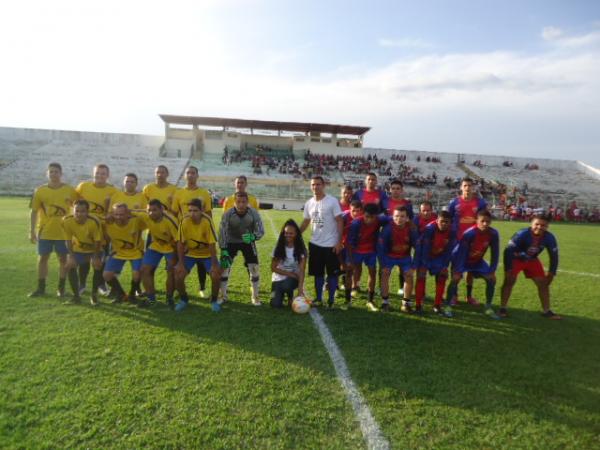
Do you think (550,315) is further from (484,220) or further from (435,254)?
(435,254)

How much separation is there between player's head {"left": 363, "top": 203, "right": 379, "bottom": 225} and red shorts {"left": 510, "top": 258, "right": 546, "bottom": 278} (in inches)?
88.8

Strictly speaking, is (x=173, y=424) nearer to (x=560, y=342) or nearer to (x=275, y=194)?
(x=560, y=342)

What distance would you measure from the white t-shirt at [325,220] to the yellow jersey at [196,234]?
Answer: 1466 millimetres

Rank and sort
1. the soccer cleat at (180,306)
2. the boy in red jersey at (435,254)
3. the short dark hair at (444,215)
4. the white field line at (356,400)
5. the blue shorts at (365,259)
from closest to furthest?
the white field line at (356,400) → the soccer cleat at (180,306) → the short dark hair at (444,215) → the boy in red jersey at (435,254) → the blue shorts at (365,259)

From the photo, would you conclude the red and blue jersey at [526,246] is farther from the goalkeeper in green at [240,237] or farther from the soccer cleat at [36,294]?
the soccer cleat at [36,294]

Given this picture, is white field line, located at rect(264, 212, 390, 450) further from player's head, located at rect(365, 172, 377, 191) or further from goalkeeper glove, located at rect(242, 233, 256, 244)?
player's head, located at rect(365, 172, 377, 191)

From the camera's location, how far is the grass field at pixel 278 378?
259 centimetres

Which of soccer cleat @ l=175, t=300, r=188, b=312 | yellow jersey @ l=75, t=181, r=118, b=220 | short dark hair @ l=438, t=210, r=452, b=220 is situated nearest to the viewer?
soccer cleat @ l=175, t=300, r=188, b=312

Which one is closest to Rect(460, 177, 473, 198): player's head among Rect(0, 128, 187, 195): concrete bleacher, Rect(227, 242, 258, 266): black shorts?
Rect(227, 242, 258, 266): black shorts

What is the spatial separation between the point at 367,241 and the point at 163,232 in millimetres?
3012

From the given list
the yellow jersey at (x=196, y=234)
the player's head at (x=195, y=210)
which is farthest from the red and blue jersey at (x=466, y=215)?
the player's head at (x=195, y=210)

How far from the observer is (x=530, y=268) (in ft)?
17.8

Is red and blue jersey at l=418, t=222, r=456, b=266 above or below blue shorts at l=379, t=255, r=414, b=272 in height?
above

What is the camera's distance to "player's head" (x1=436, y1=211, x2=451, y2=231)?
515 centimetres
